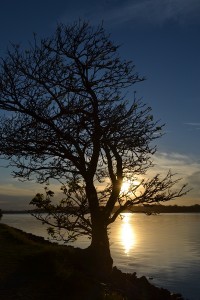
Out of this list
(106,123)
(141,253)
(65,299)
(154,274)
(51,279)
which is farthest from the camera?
(141,253)

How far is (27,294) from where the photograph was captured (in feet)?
51.0

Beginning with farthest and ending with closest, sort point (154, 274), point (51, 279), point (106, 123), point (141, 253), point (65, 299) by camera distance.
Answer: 1. point (141, 253)
2. point (154, 274)
3. point (106, 123)
4. point (51, 279)
5. point (65, 299)

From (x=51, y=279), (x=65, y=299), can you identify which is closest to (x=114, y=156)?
(x=51, y=279)

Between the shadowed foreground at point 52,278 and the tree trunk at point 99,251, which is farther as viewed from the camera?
the tree trunk at point 99,251

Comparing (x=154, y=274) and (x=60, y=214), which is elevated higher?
(x=60, y=214)

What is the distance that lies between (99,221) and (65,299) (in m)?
7.67

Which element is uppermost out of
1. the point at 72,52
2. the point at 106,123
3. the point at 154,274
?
the point at 72,52

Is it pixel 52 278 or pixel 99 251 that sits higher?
pixel 99 251

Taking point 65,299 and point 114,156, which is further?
point 114,156

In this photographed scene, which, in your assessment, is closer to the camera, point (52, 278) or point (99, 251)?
point (52, 278)

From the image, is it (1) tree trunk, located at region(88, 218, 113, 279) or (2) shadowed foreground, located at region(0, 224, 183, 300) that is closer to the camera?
(2) shadowed foreground, located at region(0, 224, 183, 300)

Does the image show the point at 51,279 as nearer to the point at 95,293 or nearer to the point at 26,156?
the point at 95,293

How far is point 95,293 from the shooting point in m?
16.0

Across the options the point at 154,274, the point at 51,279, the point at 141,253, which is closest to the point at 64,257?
the point at 51,279
